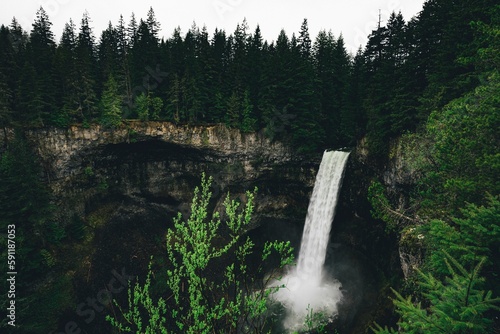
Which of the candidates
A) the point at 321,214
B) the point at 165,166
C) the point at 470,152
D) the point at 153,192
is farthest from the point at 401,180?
the point at 153,192

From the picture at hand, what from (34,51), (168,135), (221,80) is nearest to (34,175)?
(168,135)

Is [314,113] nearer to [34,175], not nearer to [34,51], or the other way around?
[34,175]

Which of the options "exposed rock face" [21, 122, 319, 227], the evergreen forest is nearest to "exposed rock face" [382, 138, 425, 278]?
the evergreen forest

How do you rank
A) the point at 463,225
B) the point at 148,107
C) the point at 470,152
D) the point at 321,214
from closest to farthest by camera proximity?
the point at 463,225, the point at 470,152, the point at 321,214, the point at 148,107

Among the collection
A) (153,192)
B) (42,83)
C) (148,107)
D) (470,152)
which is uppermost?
(42,83)

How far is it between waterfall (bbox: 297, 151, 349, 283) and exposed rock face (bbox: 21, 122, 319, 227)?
10.9ft

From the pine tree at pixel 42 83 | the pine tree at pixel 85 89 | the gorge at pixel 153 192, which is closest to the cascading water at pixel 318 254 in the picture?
the gorge at pixel 153 192

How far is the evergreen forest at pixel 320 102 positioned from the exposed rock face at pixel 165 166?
1457mm

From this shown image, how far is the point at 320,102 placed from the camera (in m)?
30.2

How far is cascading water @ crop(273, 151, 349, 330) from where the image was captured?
24.3 metres

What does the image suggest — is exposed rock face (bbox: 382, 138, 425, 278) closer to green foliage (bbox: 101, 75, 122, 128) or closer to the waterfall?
the waterfall

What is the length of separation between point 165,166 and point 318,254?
20825mm

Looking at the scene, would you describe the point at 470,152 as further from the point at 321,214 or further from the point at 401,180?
the point at 321,214

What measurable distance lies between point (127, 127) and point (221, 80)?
12775mm
